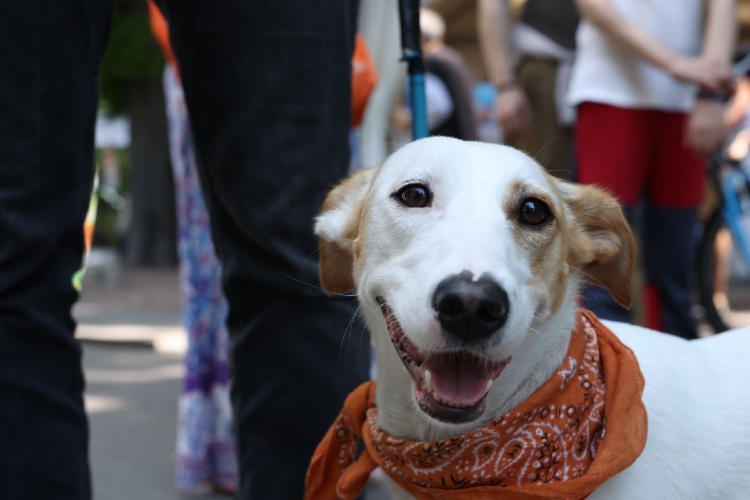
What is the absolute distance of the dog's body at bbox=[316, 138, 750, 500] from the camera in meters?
1.77

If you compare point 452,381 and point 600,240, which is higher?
point 600,240

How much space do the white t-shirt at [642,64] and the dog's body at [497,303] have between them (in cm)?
126

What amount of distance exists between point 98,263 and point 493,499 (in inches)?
410

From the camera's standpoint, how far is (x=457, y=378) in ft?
6.08

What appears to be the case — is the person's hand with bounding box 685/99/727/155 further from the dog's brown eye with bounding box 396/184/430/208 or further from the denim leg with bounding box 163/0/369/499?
the dog's brown eye with bounding box 396/184/430/208

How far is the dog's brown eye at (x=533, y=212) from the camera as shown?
2012 mm

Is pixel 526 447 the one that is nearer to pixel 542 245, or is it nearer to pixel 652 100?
pixel 542 245

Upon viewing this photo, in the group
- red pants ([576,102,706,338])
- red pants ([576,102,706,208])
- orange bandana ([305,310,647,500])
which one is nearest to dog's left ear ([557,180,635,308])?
orange bandana ([305,310,647,500])

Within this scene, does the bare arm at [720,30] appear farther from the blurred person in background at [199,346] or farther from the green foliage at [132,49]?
the green foliage at [132,49]

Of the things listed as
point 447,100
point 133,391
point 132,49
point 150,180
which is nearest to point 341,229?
point 447,100

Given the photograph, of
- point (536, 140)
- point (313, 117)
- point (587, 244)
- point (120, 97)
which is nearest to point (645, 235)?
point (536, 140)

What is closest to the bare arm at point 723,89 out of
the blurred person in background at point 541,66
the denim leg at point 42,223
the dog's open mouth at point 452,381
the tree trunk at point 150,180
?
the blurred person in background at point 541,66

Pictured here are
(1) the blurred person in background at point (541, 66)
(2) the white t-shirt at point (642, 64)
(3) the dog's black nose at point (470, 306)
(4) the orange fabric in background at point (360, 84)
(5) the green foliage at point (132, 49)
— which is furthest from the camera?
(5) the green foliage at point (132, 49)

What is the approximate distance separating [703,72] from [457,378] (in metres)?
1.97
